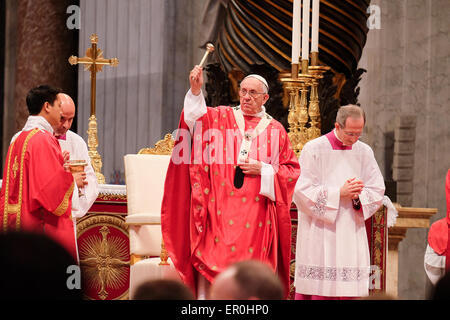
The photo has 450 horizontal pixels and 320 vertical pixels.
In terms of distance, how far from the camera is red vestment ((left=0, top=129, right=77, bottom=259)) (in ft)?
15.6

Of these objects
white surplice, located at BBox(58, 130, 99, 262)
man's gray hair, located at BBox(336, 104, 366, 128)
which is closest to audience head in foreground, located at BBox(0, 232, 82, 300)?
white surplice, located at BBox(58, 130, 99, 262)

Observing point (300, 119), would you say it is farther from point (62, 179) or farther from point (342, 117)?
point (62, 179)

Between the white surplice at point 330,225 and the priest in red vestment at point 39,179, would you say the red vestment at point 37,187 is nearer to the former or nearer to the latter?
the priest in red vestment at point 39,179

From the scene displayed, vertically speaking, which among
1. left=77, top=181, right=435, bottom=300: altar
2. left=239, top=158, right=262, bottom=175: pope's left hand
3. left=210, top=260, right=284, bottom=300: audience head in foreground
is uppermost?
left=239, top=158, right=262, bottom=175: pope's left hand

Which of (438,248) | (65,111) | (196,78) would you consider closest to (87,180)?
(65,111)

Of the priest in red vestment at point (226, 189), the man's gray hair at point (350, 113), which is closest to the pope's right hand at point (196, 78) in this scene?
the priest in red vestment at point (226, 189)

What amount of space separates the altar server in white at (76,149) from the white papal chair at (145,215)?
30 centimetres

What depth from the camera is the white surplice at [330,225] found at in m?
5.38

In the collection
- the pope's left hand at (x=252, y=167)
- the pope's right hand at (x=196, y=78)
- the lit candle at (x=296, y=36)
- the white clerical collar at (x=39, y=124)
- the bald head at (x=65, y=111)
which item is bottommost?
the pope's left hand at (x=252, y=167)

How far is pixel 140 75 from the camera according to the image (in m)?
9.24

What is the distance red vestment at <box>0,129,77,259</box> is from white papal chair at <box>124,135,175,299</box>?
2.81 feet

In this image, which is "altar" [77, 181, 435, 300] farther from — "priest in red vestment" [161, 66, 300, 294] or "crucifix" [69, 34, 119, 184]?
"priest in red vestment" [161, 66, 300, 294]
